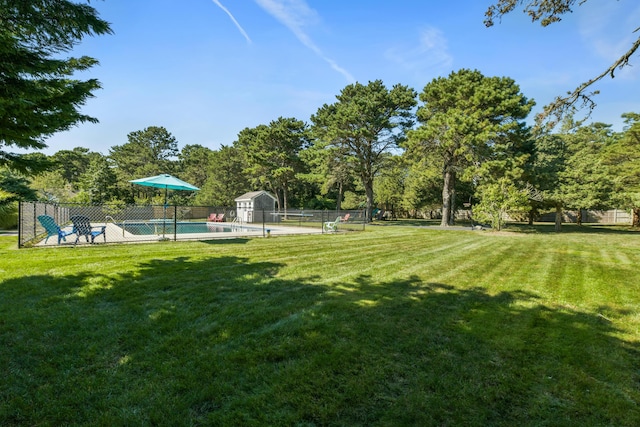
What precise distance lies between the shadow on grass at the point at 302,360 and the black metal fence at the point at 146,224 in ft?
17.5

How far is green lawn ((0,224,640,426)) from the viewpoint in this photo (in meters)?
2.03

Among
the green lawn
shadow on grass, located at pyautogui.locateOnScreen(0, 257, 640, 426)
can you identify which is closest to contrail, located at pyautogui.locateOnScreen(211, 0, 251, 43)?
→ the green lawn

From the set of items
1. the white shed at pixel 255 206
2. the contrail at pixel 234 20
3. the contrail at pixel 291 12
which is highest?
the contrail at pixel 291 12

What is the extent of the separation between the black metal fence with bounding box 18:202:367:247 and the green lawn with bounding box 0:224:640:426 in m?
3.87

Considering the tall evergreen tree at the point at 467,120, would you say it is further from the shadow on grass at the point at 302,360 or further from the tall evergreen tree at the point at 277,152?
the shadow on grass at the point at 302,360

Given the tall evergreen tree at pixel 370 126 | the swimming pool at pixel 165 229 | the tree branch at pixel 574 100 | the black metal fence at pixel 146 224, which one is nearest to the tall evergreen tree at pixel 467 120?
the tall evergreen tree at pixel 370 126

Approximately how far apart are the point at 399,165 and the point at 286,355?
2454 cm

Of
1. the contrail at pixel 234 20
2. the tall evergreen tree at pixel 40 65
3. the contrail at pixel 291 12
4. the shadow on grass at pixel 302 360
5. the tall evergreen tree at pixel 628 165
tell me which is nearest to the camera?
the shadow on grass at pixel 302 360

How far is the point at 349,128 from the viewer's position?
85.8 feet

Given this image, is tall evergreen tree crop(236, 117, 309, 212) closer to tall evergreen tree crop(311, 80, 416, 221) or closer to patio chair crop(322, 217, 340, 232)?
tall evergreen tree crop(311, 80, 416, 221)

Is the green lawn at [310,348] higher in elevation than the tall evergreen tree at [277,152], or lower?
lower

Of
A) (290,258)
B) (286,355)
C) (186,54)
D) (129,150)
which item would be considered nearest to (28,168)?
(286,355)

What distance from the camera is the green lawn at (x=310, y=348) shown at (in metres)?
2.03

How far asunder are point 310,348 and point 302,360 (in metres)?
0.23
